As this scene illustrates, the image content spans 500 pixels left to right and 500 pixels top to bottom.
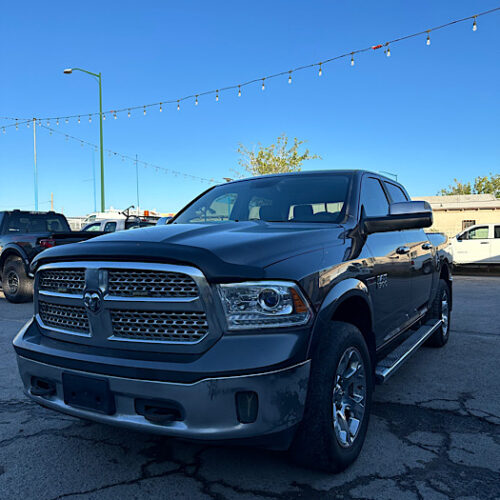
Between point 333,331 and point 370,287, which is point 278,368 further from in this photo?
point 370,287

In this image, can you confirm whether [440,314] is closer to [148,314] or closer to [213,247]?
[213,247]

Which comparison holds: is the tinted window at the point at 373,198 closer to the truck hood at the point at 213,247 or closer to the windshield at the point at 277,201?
the windshield at the point at 277,201

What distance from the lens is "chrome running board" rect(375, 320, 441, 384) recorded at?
3.01m

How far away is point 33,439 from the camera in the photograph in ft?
9.92

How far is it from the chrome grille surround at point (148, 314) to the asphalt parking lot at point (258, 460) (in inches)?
31.1

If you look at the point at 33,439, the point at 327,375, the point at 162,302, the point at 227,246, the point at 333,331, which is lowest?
the point at 33,439

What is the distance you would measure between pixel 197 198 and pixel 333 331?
225 centimetres

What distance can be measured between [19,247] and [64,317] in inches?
282

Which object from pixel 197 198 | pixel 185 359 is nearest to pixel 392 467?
pixel 185 359

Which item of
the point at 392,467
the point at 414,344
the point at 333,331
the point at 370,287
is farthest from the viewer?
the point at 414,344

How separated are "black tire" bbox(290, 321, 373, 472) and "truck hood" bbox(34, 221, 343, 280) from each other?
480 mm

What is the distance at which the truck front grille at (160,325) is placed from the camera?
213cm

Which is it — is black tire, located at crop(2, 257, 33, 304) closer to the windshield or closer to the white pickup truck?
the windshield

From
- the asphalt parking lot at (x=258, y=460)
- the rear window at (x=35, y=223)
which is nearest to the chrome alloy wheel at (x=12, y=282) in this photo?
the rear window at (x=35, y=223)
